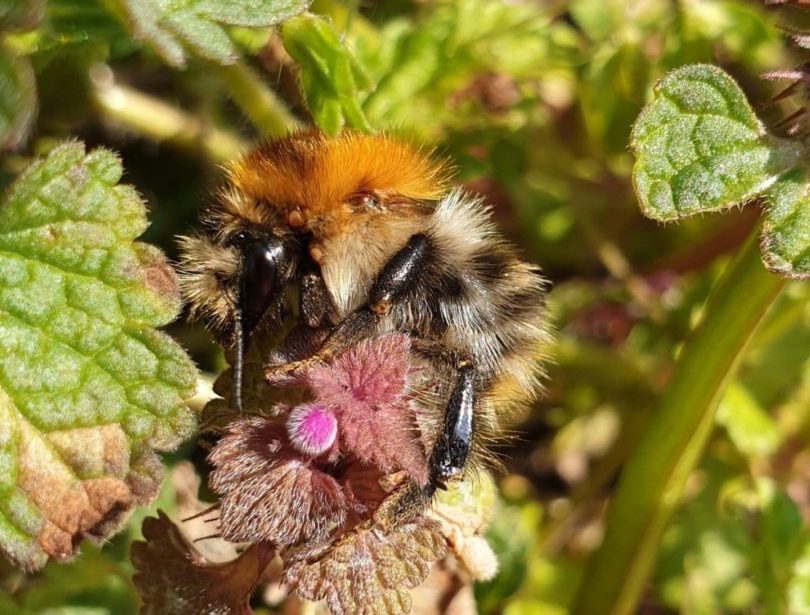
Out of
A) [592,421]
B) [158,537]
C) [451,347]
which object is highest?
[451,347]

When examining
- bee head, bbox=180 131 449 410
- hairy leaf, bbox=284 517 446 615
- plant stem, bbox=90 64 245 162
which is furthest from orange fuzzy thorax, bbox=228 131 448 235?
plant stem, bbox=90 64 245 162

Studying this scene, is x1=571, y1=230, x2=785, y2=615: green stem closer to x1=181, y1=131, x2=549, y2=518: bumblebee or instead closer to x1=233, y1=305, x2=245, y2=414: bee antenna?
x1=181, y1=131, x2=549, y2=518: bumblebee

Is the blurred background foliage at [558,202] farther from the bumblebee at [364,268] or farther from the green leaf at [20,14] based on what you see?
the green leaf at [20,14]

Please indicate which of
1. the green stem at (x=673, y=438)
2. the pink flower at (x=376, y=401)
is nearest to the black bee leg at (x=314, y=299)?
the pink flower at (x=376, y=401)

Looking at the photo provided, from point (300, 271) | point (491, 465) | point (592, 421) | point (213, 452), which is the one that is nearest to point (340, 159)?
point (300, 271)

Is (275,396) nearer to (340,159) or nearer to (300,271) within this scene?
(300,271)
